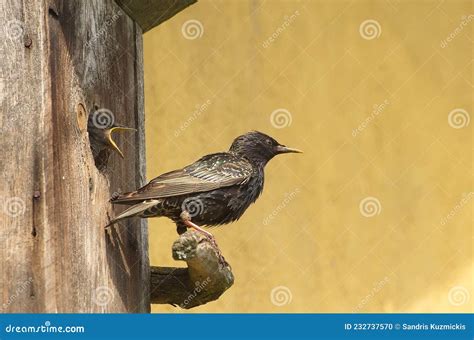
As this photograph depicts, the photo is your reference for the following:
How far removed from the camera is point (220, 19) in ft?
23.2

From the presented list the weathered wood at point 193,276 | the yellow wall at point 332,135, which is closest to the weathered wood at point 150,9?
the weathered wood at point 193,276

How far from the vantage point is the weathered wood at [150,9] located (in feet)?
16.0

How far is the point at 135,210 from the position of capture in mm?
4395

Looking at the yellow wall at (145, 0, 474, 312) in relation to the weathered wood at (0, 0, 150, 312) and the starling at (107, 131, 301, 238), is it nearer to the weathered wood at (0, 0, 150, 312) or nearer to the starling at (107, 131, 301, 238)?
the starling at (107, 131, 301, 238)

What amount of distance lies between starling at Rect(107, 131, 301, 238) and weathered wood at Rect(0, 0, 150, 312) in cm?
13

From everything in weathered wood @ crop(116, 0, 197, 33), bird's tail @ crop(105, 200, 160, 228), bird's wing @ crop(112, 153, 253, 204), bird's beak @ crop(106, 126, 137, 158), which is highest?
weathered wood @ crop(116, 0, 197, 33)

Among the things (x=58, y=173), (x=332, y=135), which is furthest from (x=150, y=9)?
(x=332, y=135)

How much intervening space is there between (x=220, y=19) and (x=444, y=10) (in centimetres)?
132

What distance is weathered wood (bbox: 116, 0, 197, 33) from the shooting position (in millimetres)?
4879

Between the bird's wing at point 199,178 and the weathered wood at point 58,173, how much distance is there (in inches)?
Result: 4.9

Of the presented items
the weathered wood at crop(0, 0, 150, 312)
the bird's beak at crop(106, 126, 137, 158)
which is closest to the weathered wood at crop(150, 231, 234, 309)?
the weathered wood at crop(0, 0, 150, 312)

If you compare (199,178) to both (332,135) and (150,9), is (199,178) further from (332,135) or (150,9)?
(332,135)

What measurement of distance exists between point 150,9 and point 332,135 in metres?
2.24

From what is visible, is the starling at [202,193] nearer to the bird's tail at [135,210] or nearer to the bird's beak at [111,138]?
the bird's tail at [135,210]
